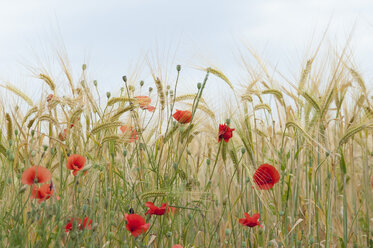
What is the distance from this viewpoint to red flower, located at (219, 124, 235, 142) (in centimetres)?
171

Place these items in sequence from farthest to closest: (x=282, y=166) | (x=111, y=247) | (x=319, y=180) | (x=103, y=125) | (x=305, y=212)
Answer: (x=305, y=212) → (x=282, y=166) → (x=319, y=180) → (x=111, y=247) → (x=103, y=125)

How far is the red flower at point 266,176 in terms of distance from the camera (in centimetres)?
180

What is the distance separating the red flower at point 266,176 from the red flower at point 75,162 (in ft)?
2.20

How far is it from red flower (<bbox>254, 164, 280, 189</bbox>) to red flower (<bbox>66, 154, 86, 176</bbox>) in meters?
0.67

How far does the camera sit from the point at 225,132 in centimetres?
171

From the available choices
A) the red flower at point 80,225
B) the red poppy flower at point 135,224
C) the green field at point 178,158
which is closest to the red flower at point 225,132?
the green field at point 178,158

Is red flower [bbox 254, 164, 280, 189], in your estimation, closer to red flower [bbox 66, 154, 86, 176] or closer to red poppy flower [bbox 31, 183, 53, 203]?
red flower [bbox 66, 154, 86, 176]

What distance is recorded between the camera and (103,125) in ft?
5.48

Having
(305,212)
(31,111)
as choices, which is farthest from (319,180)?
(31,111)

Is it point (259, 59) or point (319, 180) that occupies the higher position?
point (259, 59)

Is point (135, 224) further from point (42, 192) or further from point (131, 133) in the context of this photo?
point (131, 133)

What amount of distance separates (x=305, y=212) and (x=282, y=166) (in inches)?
12.1

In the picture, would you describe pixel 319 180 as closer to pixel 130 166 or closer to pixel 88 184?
pixel 130 166

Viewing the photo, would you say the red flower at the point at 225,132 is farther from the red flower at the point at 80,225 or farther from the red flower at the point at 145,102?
the red flower at the point at 80,225
